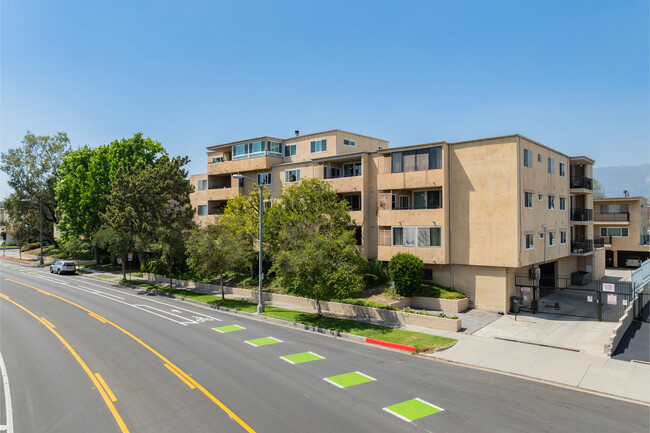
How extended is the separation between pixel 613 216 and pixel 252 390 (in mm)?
51671

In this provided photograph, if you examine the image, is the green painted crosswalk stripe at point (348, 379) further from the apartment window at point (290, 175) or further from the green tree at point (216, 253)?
the apartment window at point (290, 175)

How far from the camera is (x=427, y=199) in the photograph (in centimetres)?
2917

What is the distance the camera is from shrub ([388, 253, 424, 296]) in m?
26.8

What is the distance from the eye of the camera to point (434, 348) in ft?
58.4

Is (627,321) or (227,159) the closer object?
(627,321)

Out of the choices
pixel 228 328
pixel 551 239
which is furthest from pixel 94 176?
pixel 551 239

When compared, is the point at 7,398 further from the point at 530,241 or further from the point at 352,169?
the point at 530,241

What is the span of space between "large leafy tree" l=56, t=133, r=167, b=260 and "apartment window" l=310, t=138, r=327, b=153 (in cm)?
2031

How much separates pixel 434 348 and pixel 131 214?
99.4ft

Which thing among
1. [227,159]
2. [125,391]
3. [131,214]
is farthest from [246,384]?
[227,159]

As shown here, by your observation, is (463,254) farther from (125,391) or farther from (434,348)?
(125,391)

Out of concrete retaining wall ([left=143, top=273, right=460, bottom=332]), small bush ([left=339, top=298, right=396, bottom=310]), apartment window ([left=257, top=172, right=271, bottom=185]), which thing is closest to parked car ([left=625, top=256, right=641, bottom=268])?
concrete retaining wall ([left=143, top=273, right=460, bottom=332])

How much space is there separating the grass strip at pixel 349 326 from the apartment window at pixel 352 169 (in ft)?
45.1

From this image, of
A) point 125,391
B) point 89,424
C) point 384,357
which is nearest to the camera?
point 89,424
